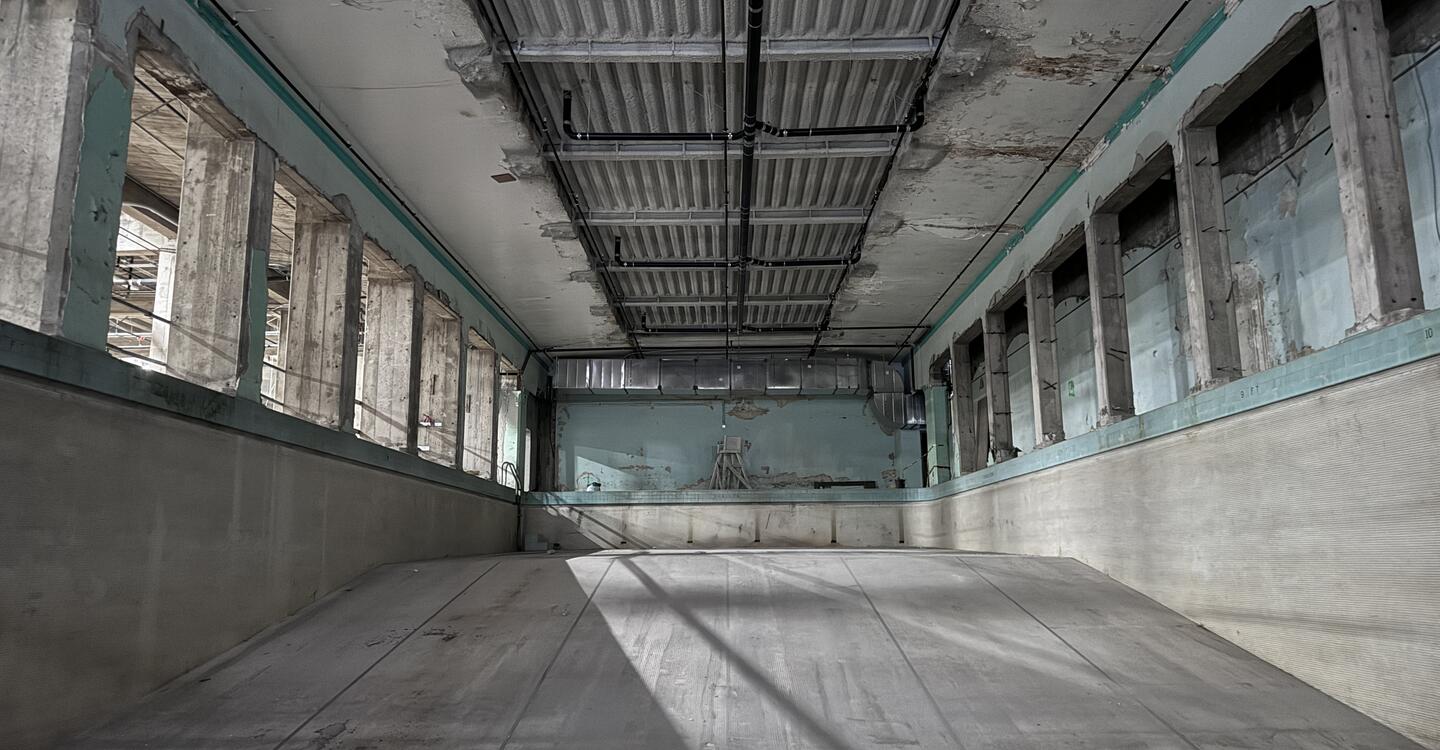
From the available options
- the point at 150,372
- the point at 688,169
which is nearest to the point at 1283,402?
the point at 688,169

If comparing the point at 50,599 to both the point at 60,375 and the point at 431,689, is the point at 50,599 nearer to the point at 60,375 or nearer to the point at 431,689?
the point at 60,375

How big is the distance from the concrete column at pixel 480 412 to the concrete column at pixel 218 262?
532 centimetres

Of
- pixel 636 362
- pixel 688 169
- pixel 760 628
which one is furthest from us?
pixel 636 362

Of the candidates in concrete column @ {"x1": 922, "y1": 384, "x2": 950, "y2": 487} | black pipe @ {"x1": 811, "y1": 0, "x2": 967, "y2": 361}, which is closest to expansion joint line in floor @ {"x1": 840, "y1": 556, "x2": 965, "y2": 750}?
black pipe @ {"x1": 811, "y1": 0, "x2": 967, "y2": 361}

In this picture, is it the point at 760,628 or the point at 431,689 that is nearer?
the point at 431,689

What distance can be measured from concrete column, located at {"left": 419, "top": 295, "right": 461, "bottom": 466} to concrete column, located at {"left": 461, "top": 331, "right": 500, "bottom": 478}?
3.68 feet

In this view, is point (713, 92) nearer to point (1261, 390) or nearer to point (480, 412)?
point (1261, 390)

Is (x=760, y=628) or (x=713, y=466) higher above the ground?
(x=713, y=466)

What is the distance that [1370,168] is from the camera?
421cm

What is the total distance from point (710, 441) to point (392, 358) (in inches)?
268

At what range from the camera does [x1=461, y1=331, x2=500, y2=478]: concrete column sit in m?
11.2

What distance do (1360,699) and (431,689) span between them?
4.44m

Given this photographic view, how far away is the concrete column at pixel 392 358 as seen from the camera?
8406 mm

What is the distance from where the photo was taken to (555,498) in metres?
12.8
